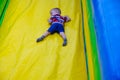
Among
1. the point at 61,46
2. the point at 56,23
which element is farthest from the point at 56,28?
the point at 61,46

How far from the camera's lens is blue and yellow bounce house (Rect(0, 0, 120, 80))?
123cm

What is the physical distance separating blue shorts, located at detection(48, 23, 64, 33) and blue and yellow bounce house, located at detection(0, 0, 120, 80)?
4 centimetres

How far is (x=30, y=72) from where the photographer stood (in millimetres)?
1570

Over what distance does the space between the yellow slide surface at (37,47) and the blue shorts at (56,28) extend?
43mm

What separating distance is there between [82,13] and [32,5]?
52 centimetres

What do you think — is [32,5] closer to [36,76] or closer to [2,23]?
[2,23]

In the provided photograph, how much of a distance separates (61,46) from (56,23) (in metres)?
0.25

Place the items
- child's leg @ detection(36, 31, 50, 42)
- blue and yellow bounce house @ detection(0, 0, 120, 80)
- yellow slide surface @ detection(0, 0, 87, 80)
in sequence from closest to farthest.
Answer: blue and yellow bounce house @ detection(0, 0, 120, 80)
yellow slide surface @ detection(0, 0, 87, 80)
child's leg @ detection(36, 31, 50, 42)

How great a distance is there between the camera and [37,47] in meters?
1.78

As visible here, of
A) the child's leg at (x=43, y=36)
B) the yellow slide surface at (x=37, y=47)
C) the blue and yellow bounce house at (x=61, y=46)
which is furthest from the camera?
the child's leg at (x=43, y=36)

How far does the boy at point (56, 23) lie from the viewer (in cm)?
186

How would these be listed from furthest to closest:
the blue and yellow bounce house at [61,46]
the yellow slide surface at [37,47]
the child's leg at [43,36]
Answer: the child's leg at [43,36]
the yellow slide surface at [37,47]
the blue and yellow bounce house at [61,46]

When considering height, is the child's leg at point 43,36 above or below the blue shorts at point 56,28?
below

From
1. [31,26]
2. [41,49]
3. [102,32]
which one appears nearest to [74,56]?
[41,49]
